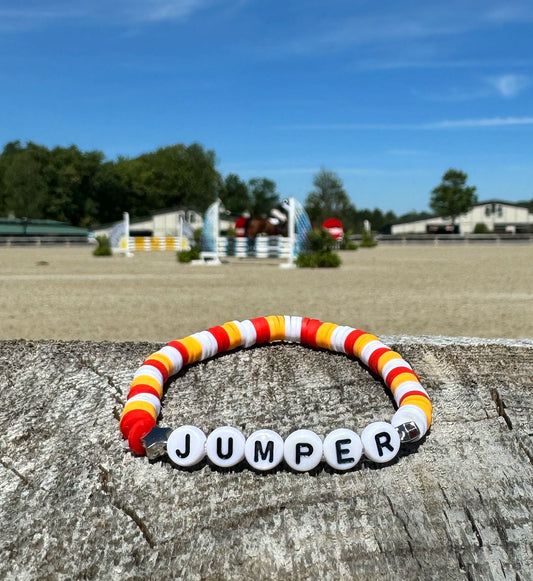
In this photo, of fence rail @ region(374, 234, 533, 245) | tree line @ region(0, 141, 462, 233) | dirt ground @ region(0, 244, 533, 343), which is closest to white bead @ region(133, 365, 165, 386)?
dirt ground @ region(0, 244, 533, 343)

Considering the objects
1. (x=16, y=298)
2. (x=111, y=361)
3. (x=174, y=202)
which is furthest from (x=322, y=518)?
(x=174, y=202)

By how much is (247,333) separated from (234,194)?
229 ft

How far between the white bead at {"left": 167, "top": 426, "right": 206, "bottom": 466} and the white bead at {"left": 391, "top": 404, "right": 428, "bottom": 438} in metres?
0.55

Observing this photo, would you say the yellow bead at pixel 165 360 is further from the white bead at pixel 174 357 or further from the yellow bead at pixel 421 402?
the yellow bead at pixel 421 402

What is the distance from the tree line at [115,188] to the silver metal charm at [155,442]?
5621 cm

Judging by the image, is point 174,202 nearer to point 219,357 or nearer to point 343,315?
point 343,315

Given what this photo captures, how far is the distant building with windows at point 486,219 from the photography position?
72.2 metres

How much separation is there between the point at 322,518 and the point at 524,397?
0.85 m

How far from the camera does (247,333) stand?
2.36 metres

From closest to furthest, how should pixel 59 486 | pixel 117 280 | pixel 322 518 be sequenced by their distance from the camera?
pixel 322 518 → pixel 59 486 → pixel 117 280

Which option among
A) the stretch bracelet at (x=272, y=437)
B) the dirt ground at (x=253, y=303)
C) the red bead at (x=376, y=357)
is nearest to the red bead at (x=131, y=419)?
the stretch bracelet at (x=272, y=437)

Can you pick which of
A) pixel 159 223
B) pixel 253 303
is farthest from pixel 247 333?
pixel 159 223

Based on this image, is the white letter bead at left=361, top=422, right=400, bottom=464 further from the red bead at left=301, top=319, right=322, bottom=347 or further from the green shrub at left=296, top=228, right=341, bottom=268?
the green shrub at left=296, top=228, right=341, bottom=268

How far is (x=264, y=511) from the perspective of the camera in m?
1.60
